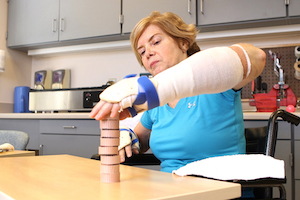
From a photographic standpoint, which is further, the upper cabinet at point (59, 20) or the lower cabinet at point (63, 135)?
the upper cabinet at point (59, 20)

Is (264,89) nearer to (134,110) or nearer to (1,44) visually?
(134,110)

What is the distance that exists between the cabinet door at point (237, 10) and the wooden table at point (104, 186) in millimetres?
1818

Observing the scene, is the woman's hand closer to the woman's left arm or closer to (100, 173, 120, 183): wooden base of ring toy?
(100, 173, 120, 183): wooden base of ring toy

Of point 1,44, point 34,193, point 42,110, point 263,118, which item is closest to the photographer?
point 34,193

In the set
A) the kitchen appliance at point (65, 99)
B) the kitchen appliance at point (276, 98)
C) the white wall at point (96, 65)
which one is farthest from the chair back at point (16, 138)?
the kitchen appliance at point (276, 98)

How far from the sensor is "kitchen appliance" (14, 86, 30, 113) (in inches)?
125

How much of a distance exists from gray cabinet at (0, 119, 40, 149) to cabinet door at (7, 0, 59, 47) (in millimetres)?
831

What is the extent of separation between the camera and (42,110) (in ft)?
9.30

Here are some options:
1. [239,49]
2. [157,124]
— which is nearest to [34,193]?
[239,49]

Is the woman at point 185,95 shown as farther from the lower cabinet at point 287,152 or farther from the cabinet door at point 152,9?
the cabinet door at point 152,9

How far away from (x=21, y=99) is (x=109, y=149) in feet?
9.43

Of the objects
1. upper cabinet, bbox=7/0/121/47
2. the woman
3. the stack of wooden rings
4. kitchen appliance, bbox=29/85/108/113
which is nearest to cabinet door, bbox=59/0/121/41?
upper cabinet, bbox=7/0/121/47

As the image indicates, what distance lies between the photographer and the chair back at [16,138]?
164 centimetres

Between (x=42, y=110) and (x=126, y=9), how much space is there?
1207 mm
